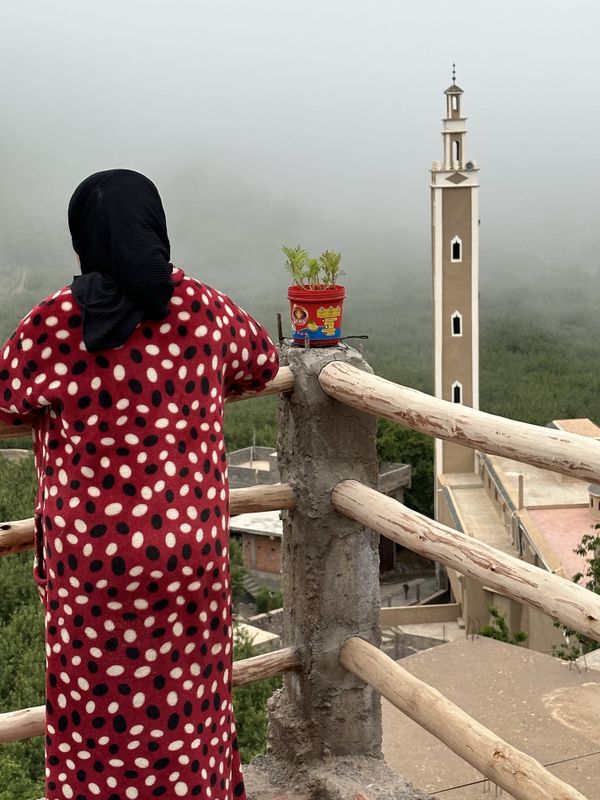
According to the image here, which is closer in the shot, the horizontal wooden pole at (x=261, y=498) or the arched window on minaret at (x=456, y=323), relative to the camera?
the horizontal wooden pole at (x=261, y=498)

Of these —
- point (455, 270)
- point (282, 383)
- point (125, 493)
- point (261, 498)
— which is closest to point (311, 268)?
point (282, 383)

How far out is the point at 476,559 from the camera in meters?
2.60

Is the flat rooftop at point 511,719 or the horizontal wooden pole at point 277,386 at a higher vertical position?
the horizontal wooden pole at point 277,386

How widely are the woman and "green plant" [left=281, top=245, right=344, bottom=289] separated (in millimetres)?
730

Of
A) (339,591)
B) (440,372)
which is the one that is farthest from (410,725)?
(440,372)

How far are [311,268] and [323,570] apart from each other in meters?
0.84

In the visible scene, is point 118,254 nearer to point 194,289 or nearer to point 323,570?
point 194,289

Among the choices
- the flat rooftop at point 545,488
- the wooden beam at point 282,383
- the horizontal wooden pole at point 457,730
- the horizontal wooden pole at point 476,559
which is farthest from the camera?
the flat rooftop at point 545,488

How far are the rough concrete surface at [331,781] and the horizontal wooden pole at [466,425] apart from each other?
1.06m

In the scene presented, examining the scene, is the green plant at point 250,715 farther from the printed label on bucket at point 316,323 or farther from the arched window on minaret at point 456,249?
the arched window on minaret at point 456,249

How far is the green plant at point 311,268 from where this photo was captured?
3.13m

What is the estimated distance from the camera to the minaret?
30.5 metres

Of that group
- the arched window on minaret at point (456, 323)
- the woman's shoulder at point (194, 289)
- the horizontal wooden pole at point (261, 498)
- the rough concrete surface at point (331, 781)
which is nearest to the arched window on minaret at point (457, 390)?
the arched window on minaret at point (456, 323)

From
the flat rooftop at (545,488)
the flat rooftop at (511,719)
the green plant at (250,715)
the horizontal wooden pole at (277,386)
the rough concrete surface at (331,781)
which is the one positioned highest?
the horizontal wooden pole at (277,386)
